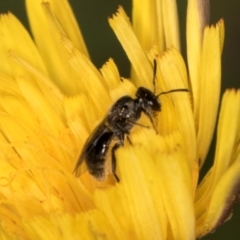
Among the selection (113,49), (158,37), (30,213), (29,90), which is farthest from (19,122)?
(113,49)

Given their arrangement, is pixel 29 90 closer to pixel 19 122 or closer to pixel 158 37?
pixel 19 122

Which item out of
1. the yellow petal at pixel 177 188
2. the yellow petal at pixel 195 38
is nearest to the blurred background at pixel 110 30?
the yellow petal at pixel 195 38

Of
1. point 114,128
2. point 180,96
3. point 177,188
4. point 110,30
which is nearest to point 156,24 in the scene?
point 180,96

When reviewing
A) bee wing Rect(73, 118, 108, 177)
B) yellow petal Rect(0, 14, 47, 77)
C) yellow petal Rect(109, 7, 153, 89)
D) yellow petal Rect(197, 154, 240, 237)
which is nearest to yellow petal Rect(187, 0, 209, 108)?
yellow petal Rect(109, 7, 153, 89)

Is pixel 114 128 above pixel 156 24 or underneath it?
underneath

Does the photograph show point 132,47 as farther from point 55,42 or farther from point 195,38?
point 55,42

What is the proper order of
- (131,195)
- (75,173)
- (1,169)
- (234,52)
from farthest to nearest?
(234,52) → (1,169) → (75,173) → (131,195)
